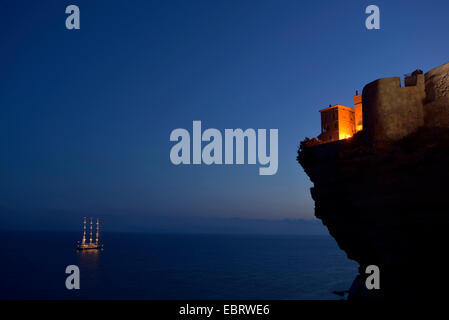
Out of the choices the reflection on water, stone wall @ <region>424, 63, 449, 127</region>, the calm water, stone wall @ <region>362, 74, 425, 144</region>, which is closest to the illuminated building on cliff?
stone wall @ <region>362, 74, 425, 144</region>

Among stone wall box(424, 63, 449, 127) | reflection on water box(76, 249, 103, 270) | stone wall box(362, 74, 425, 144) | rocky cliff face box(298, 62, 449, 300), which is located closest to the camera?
rocky cliff face box(298, 62, 449, 300)

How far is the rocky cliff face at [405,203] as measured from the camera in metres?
17.7

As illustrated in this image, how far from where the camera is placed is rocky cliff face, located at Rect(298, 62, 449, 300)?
698 inches

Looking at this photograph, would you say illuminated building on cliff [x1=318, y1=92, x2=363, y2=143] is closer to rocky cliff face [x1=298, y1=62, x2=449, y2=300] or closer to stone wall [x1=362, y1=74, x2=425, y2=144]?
rocky cliff face [x1=298, y1=62, x2=449, y2=300]

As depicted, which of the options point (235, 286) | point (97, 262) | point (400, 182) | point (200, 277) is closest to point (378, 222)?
point (400, 182)

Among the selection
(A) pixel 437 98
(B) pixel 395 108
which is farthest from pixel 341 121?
(A) pixel 437 98

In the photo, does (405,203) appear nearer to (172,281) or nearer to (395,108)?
(395,108)

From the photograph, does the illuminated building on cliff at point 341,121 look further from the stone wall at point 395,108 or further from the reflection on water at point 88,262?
the reflection on water at point 88,262

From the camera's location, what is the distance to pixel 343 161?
918 inches

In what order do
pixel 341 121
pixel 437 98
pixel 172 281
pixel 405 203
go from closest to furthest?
pixel 437 98
pixel 405 203
pixel 341 121
pixel 172 281

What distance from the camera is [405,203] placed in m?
18.8

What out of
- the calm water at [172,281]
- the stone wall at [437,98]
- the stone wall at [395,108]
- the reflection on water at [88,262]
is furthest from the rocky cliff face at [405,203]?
the reflection on water at [88,262]

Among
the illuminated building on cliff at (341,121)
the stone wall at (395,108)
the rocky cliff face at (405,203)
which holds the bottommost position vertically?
the rocky cliff face at (405,203)

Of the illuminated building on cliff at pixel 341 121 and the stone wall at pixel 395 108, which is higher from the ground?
the illuminated building on cliff at pixel 341 121
